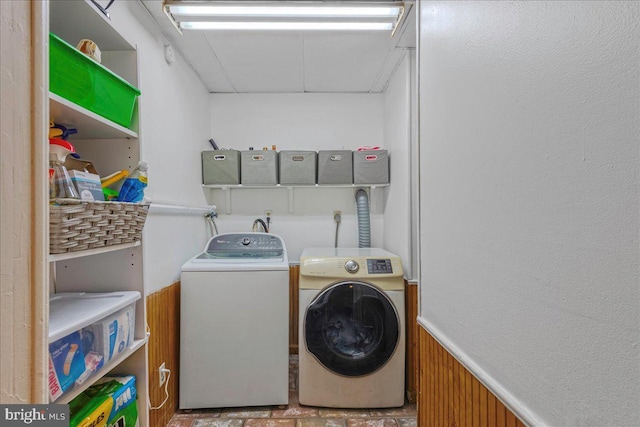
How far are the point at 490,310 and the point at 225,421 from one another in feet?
5.80

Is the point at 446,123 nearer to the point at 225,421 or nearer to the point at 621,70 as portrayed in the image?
the point at 621,70

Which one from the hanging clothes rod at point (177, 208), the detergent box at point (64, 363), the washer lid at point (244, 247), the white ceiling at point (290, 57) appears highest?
the white ceiling at point (290, 57)

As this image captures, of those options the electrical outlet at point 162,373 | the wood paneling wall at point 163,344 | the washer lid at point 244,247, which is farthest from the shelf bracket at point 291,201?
the electrical outlet at point 162,373

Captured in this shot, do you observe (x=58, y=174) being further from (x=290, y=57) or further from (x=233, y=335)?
(x=290, y=57)

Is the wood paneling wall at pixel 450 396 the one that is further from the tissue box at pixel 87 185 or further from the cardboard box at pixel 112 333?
the tissue box at pixel 87 185

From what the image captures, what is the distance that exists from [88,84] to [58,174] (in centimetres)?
29

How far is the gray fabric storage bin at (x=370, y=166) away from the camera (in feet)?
7.66

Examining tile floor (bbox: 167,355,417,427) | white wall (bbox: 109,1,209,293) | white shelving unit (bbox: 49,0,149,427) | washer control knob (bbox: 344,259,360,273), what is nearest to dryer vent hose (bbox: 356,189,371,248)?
washer control knob (bbox: 344,259,360,273)

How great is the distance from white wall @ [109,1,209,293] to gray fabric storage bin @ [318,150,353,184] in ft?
3.18

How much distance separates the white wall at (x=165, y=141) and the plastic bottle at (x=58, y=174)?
0.58 meters

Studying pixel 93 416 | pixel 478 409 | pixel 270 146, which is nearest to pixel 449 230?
pixel 478 409

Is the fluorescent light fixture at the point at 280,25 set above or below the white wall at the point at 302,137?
above

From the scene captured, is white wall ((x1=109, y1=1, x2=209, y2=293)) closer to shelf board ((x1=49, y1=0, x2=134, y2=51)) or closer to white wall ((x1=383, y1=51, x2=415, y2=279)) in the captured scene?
shelf board ((x1=49, y1=0, x2=134, y2=51))

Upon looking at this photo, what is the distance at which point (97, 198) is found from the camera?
910 millimetres
